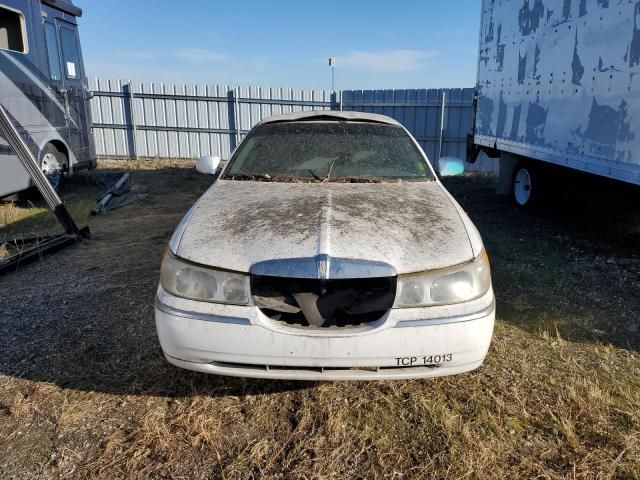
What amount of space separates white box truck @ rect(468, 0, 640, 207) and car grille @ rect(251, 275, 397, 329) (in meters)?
3.39

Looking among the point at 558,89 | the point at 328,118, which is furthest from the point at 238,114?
the point at 328,118

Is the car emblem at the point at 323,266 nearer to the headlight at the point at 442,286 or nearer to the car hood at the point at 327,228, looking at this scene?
the car hood at the point at 327,228

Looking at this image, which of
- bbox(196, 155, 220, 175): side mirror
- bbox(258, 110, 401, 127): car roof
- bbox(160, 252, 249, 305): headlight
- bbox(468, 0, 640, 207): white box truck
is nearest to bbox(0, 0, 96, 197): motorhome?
bbox(196, 155, 220, 175): side mirror

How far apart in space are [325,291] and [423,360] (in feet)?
1.85

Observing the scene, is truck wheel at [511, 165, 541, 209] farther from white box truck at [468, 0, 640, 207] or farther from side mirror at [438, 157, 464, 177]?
side mirror at [438, 157, 464, 177]

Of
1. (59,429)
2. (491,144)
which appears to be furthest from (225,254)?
(491,144)

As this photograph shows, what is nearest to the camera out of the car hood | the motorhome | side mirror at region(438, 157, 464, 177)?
the car hood

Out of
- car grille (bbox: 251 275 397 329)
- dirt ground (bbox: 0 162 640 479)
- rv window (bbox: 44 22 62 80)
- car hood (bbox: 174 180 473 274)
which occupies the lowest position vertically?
dirt ground (bbox: 0 162 640 479)

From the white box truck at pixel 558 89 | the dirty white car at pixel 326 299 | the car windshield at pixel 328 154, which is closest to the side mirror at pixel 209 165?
the car windshield at pixel 328 154

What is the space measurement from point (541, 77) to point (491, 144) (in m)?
2.10

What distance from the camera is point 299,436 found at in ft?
7.46

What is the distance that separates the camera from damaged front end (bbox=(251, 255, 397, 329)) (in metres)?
2.11

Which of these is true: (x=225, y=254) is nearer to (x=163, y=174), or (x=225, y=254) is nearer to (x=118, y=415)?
(x=118, y=415)

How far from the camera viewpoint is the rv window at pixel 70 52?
8.09 m
